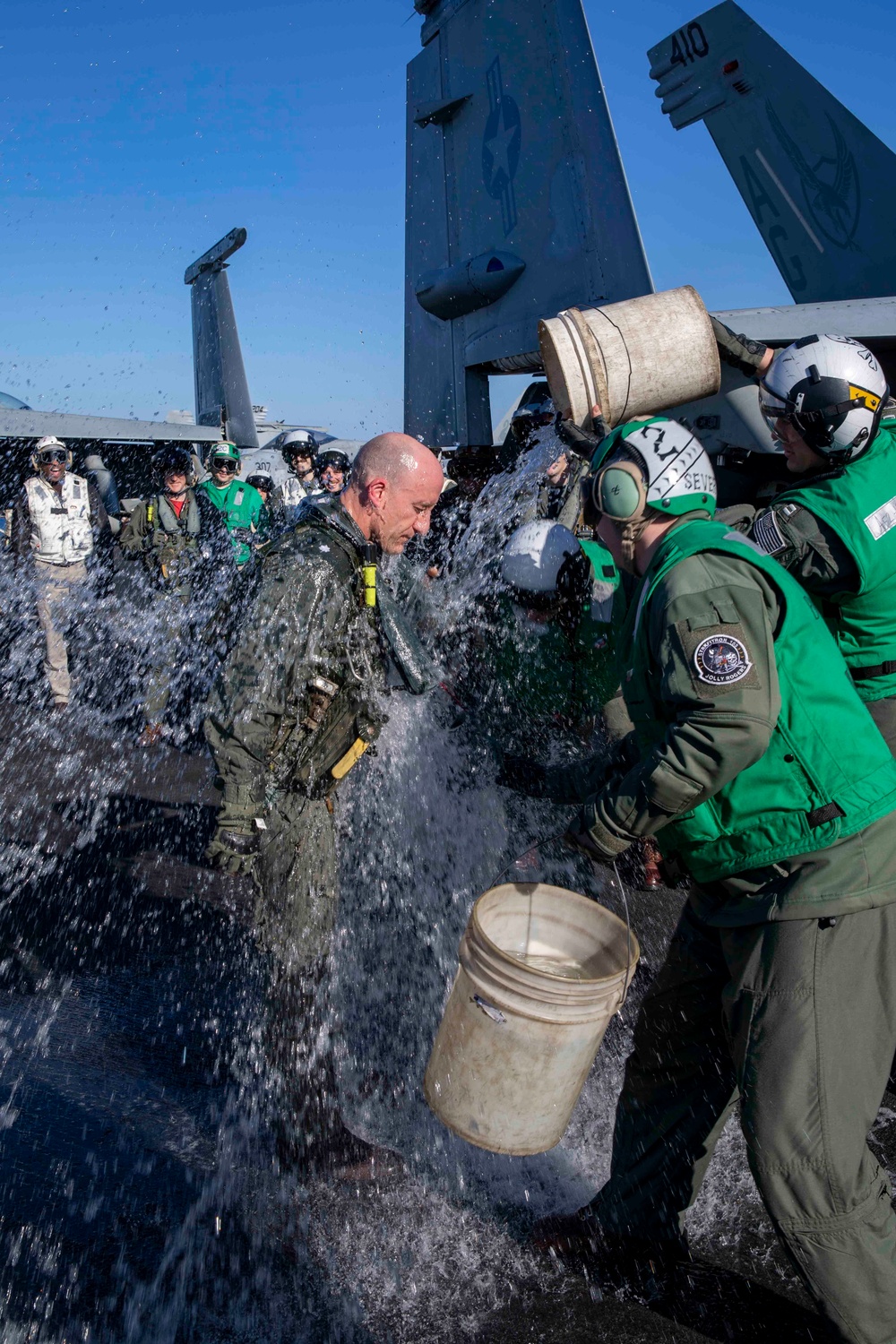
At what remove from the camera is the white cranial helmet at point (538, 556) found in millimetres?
3854

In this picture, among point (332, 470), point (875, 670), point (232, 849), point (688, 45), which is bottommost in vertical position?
point (232, 849)

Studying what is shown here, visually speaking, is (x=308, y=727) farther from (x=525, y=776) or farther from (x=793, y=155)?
(x=793, y=155)

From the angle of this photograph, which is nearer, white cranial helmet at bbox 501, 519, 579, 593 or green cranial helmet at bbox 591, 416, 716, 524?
green cranial helmet at bbox 591, 416, 716, 524

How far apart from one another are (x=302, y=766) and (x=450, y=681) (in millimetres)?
1664

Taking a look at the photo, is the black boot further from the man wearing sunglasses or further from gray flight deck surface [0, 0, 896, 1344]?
the man wearing sunglasses

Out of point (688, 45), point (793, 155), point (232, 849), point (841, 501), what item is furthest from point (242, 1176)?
point (688, 45)

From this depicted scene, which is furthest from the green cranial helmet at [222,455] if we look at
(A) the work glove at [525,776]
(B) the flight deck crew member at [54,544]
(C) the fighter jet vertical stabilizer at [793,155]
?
(A) the work glove at [525,776]

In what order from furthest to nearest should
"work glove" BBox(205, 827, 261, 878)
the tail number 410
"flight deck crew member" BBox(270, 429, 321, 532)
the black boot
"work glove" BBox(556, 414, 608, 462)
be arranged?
"flight deck crew member" BBox(270, 429, 321, 532)
the tail number 410
"work glove" BBox(556, 414, 608, 462)
the black boot
"work glove" BBox(205, 827, 261, 878)

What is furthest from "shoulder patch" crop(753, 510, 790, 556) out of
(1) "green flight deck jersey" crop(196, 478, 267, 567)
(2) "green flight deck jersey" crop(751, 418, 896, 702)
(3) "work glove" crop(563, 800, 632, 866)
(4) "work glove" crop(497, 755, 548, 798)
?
(1) "green flight deck jersey" crop(196, 478, 267, 567)

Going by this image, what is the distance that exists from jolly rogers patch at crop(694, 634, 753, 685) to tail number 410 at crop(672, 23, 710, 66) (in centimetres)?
941

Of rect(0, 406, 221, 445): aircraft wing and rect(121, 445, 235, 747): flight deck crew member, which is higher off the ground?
rect(0, 406, 221, 445): aircraft wing

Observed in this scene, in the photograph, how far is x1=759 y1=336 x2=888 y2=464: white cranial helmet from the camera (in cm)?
273

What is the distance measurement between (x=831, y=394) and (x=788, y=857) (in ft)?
5.48

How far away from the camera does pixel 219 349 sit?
860 inches
